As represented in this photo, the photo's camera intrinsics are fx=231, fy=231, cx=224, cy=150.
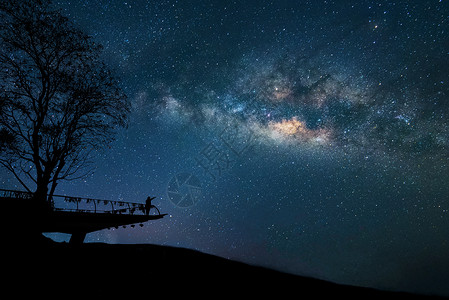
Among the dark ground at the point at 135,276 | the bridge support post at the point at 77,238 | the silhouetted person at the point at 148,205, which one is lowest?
the dark ground at the point at 135,276

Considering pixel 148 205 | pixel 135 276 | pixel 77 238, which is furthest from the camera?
pixel 148 205

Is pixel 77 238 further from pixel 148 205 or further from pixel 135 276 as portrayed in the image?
pixel 135 276

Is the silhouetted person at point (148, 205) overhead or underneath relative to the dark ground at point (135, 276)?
overhead

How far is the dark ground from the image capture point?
8070mm

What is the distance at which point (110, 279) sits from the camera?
912 centimetres

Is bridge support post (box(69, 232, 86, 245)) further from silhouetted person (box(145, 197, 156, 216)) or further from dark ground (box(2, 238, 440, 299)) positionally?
silhouetted person (box(145, 197, 156, 216))

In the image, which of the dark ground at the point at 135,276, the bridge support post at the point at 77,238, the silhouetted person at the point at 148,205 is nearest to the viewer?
the dark ground at the point at 135,276

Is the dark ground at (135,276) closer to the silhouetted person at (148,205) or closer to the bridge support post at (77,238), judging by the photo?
the bridge support post at (77,238)

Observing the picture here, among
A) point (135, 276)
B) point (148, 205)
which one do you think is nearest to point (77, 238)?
point (148, 205)

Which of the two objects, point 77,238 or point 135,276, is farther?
point 77,238

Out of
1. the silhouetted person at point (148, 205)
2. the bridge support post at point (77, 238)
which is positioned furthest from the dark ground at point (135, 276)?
the silhouetted person at point (148, 205)

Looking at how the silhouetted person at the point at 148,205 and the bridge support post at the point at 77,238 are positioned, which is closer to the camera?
the bridge support post at the point at 77,238

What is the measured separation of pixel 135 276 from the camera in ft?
32.0

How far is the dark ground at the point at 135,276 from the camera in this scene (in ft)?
26.5
